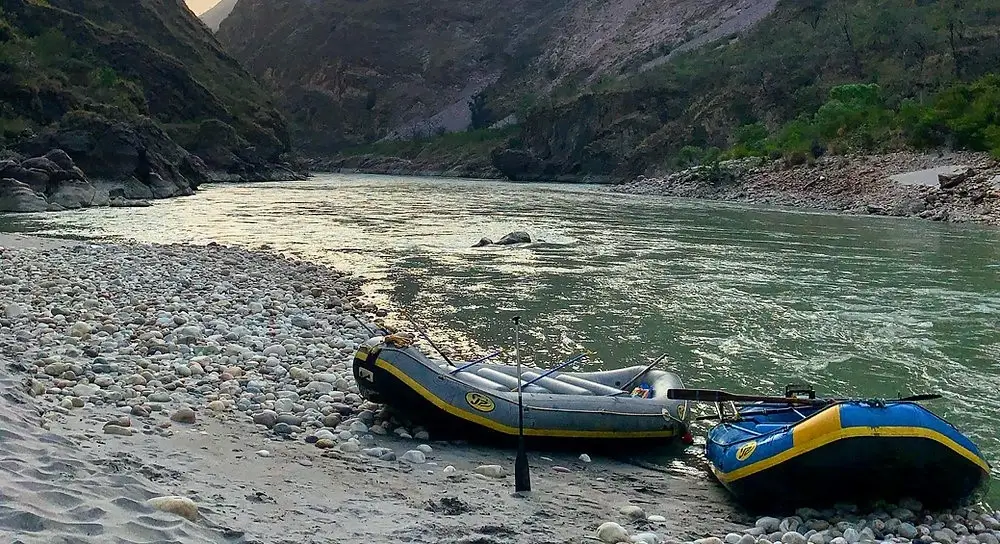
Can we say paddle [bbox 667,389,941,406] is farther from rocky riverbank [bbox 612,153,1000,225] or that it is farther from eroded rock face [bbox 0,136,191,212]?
eroded rock face [bbox 0,136,191,212]

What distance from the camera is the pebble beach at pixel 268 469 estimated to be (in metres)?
4.59

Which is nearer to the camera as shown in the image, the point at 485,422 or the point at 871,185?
the point at 485,422

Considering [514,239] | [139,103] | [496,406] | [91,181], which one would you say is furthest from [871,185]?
[139,103]

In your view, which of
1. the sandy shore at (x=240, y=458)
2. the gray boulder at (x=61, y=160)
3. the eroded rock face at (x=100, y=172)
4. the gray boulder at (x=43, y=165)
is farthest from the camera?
the gray boulder at (x=61, y=160)

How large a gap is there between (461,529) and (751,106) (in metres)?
76.6

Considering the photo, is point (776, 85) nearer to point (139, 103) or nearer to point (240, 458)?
point (139, 103)

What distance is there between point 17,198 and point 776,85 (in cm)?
6461

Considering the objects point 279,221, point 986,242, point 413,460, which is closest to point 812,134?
point 986,242

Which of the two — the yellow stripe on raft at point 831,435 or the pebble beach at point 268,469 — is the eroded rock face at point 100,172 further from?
the yellow stripe on raft at point 831,435

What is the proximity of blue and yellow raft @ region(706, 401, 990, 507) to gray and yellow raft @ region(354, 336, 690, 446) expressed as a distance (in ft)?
4.92

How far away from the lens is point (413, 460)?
21.7 ft

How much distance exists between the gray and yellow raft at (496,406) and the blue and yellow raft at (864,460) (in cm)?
150

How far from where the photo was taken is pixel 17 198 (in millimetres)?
30922

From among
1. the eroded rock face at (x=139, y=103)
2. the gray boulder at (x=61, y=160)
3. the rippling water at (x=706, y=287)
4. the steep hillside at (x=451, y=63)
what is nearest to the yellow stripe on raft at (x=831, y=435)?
the rippling water at (x=706, y=287)
